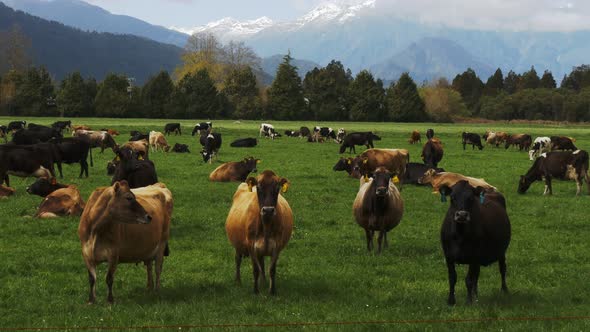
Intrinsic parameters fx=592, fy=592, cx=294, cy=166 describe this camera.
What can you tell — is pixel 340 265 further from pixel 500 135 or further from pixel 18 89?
pixel 18 89

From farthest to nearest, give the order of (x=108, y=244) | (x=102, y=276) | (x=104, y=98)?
(x=104, y=98)
(x=102, y=276)
(x=108, y=244)

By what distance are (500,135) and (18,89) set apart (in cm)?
8270

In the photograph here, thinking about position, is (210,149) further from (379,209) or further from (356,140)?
(379,209)

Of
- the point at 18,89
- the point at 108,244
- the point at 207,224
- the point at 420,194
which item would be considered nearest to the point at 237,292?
the point at 108,244

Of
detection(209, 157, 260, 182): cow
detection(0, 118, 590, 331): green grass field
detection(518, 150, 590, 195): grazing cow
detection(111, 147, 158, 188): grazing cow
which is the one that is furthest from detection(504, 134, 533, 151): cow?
detection(111, 147, 158, 188): grazing cow

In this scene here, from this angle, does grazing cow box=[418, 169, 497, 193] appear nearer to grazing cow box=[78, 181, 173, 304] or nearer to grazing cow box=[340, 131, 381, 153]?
grazing cow box=[78, 181, 173, 304]

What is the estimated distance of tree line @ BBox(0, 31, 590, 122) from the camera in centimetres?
10188

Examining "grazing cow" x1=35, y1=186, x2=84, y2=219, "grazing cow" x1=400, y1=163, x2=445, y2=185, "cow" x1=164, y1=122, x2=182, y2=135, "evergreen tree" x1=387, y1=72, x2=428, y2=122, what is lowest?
"cow" x1=164, y1=122, x2=182, y2=135

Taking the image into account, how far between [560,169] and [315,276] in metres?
15.0

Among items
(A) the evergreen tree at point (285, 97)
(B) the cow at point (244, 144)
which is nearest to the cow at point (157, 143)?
(B) the cow at point (244, 144)

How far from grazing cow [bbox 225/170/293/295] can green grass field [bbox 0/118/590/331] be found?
0.64m

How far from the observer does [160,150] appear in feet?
139

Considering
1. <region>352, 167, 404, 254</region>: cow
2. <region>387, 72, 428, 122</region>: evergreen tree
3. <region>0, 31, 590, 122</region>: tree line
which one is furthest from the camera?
<region>387, 72, 428, 122</region>: evergreen tree

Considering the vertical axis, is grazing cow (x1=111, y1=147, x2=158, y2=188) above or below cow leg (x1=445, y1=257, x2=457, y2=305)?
above
